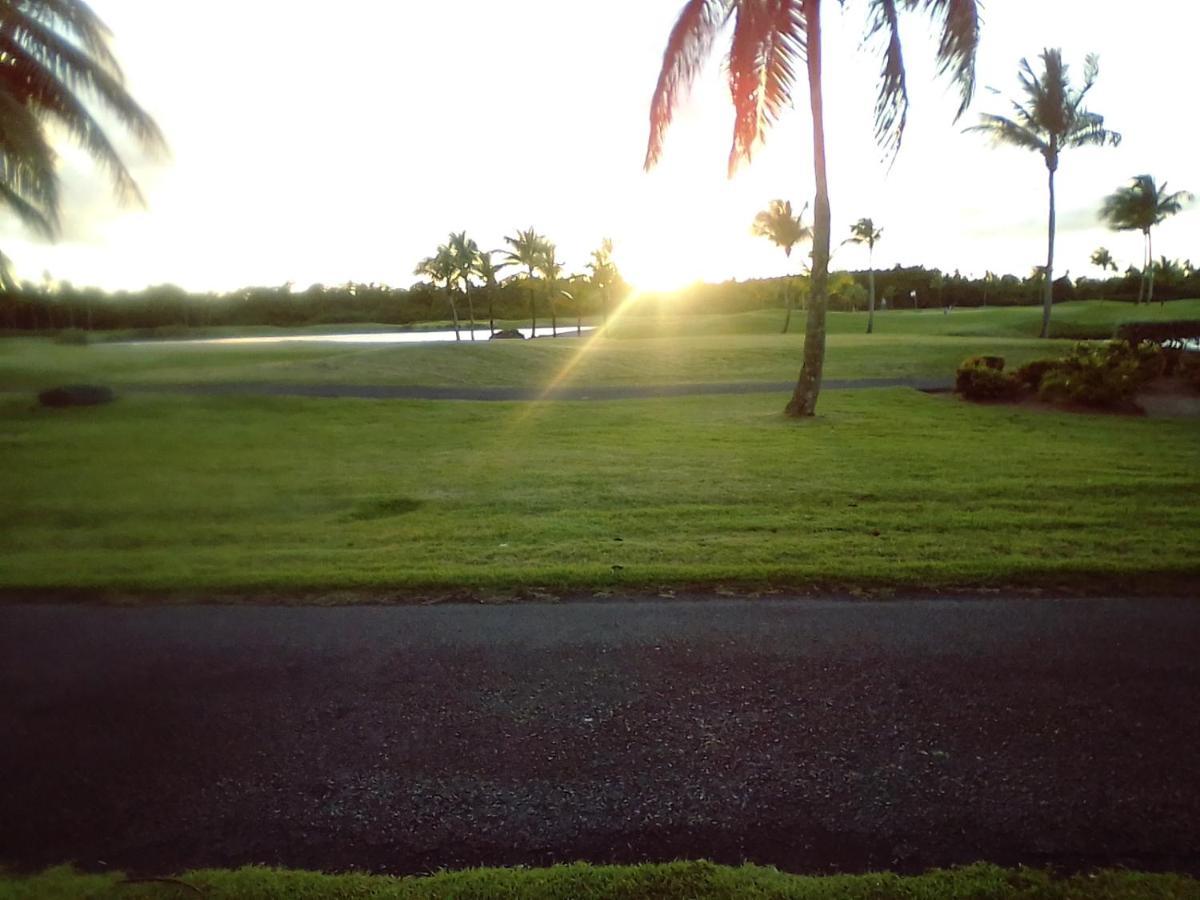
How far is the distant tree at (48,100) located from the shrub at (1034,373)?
17385 millimetres

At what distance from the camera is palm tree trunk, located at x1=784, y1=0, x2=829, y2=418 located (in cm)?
1388

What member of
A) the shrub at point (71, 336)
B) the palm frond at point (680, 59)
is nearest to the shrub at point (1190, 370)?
the palm frond at point (680, 59)

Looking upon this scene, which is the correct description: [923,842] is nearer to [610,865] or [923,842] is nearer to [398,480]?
[610,865]

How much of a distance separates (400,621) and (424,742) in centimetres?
164

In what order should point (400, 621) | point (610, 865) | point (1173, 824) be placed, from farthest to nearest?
point (400, 621) → point (1173, 824) → point (610, 865)

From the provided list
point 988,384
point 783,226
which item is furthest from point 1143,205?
point 988,384

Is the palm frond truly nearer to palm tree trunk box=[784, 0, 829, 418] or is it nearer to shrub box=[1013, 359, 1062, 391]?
palm tree trunk box=[784, 0, 829, 418]

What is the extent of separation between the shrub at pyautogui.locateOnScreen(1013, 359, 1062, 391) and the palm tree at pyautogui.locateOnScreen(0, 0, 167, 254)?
57.1 ft

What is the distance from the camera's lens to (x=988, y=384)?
18203 mm

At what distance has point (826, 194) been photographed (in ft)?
47.0

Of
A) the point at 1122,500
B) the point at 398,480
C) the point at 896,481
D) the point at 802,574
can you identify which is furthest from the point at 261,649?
the point at 1122,500

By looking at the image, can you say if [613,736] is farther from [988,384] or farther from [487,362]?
[487,362]

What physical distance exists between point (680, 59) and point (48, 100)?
9161mm

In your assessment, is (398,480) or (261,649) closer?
(261,649)
